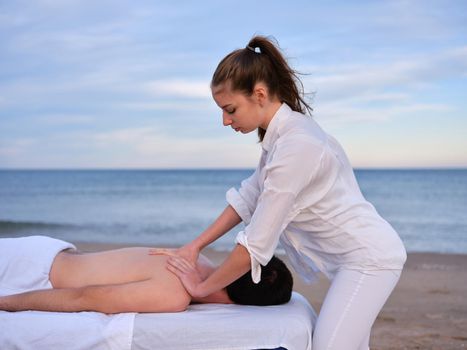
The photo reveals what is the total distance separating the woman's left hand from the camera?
2.36 m

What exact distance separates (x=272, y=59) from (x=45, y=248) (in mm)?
1246

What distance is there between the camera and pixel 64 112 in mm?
20344

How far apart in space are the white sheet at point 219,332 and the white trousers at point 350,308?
0.35 feet

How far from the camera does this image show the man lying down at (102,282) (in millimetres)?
2352

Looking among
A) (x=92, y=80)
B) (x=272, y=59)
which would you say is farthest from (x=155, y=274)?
(x=92, y=80)

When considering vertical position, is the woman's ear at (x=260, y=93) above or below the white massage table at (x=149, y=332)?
above

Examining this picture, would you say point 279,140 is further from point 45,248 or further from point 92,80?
point 92,80

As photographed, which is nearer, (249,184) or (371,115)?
(249,184)

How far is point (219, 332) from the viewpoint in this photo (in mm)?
2264

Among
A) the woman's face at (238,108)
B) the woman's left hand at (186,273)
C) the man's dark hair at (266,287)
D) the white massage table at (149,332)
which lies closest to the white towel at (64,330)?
the white massage table at (149,332)

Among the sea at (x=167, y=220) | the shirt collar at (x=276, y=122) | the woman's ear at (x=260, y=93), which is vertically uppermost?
the woman's ear at (x=260, y=93)

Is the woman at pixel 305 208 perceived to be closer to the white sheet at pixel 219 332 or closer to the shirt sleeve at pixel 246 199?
the white sheet at pixel 219 332

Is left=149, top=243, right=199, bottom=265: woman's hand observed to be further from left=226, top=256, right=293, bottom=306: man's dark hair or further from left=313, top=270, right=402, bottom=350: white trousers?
left=313, top=270, right=402, bottom=350: white trousers

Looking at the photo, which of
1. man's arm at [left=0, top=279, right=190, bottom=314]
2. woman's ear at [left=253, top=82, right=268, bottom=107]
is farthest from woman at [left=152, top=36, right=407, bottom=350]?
man's arm at [left=0, top=279, right=190, bottom=314]
